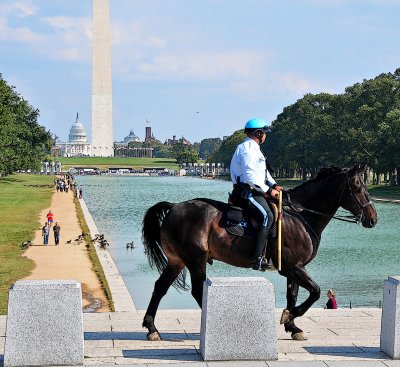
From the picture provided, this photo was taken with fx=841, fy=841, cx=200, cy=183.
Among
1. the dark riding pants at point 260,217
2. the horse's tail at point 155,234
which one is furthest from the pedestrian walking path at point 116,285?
the dark riding pants at point 260,217

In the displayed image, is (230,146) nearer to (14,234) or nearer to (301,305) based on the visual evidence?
(14,234)

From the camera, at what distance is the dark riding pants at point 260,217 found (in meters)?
10.4

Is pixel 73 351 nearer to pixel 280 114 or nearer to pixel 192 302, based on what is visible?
pixel 192 302

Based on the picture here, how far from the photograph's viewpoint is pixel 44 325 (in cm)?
885

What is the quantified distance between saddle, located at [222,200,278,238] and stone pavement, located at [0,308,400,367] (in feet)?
4.59

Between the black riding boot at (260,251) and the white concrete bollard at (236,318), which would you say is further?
the black riding boot at (260,251)

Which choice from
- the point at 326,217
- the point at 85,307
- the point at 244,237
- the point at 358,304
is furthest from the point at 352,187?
the point at 358,304

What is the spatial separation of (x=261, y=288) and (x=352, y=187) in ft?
8.47

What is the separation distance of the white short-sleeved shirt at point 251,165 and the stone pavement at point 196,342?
200 cm

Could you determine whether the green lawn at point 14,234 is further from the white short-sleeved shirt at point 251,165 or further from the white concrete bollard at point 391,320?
the white concrete bollard at point 391,320

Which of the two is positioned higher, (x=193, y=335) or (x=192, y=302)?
(x=193, y=335)

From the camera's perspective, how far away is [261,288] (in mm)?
9133

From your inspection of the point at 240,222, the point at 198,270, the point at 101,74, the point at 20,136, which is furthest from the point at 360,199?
the point at 101,74

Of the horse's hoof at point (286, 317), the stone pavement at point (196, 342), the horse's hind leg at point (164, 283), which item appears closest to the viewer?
the stone pavement at point (196, 342)
